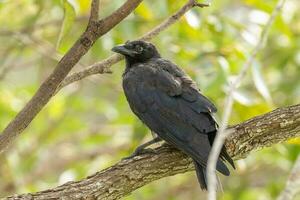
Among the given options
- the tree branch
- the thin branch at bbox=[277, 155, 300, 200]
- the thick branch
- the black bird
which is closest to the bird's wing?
the black bird

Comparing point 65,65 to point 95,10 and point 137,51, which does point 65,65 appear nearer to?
point 95,10

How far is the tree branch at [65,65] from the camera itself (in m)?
3.68

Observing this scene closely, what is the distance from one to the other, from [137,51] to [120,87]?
1445mm

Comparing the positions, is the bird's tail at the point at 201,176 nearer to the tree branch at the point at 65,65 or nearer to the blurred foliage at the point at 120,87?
the blurred foliage at the point at 120,87

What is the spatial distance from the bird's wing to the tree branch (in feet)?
2.91

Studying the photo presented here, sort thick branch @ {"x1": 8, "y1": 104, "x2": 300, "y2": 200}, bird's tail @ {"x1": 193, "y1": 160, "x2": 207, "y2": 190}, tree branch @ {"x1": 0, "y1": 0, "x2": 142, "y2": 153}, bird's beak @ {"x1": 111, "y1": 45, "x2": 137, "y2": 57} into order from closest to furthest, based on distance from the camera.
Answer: tree branch @ {"x1": 0, "y1": 0, "x2": 142, "y2": 153} → thick branch @ {"x1": 8, "y1": 104, "x2": 300, "y2": 200} → bird's tail @ {"x1": 193, "y1": 160, "x2": 207, "y2": 190} → bird's beak @ {"x1": 111, "y1": 45, "x2": 137, "y2": 57}

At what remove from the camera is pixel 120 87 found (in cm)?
663

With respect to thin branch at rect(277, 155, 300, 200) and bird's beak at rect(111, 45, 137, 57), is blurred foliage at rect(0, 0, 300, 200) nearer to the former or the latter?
bird's beak at rect(111, 45, 137, 57)

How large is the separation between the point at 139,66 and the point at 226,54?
28.5 inches

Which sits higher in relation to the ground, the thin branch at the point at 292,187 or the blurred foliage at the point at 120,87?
the blurred foliage at the point at 120,87

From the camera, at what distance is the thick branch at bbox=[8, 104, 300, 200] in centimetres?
378

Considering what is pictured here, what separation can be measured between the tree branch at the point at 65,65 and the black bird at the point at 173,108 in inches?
34.8

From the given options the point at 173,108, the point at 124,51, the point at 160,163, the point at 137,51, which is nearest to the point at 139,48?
the point at 137,51

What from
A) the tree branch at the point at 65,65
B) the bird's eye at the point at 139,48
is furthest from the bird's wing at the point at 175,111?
the tree branch at the point at 65,65
